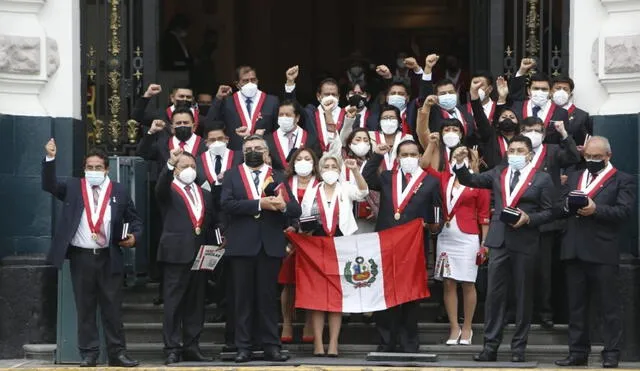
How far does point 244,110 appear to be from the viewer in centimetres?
1972

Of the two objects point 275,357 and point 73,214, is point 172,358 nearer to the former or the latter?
point 275,357

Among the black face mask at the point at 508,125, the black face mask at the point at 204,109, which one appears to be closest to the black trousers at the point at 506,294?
the black face mask at the point at 508,125

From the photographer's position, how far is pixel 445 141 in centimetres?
1869

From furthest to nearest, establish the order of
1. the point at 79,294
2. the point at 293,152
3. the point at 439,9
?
the point at 439,9 → the point at 293,152 → the point at 79,294

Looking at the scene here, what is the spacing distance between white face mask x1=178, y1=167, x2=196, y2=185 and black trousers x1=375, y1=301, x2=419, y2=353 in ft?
7.31

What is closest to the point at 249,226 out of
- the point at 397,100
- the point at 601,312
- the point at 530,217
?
the point at 397,100

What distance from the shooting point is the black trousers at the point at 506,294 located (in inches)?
703

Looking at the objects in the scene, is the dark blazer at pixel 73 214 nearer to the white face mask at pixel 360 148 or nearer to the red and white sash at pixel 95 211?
the red and white sash at pixel 95 211

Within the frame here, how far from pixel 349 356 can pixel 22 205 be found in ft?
12.2

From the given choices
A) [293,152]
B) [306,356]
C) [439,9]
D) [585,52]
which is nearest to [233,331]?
[306,356]

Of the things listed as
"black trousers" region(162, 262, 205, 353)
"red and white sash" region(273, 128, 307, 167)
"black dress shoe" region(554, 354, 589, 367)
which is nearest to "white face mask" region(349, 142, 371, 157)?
"red and white sash" region(273, 128, 307, 167)

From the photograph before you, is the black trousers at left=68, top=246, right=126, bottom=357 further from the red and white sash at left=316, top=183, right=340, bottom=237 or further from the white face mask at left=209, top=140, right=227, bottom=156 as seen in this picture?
the red and white sash at left=316, top=183, right=340, bottom=237

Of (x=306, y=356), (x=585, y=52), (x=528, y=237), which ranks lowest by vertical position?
(x=306, y=356)

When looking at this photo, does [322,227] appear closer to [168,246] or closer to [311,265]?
[311,265]
